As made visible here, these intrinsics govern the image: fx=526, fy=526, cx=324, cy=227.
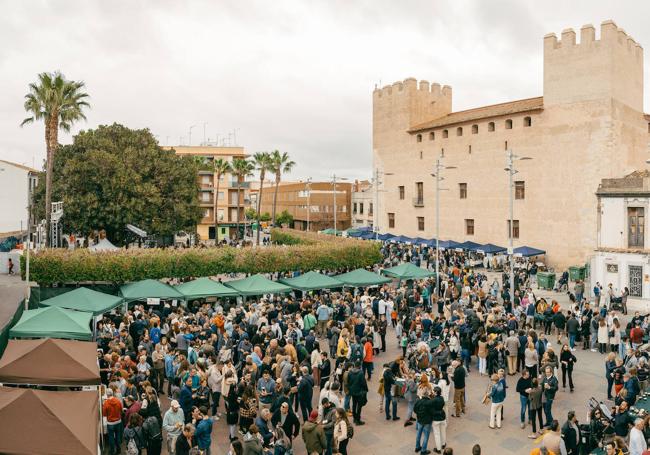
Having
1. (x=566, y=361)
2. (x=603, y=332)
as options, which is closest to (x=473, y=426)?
(x=566, y=361)

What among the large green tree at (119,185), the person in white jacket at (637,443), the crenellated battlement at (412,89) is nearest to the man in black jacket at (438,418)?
the person in white jacket at (637,443)

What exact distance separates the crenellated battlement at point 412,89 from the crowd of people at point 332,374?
128 feet

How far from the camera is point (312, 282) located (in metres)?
26.3

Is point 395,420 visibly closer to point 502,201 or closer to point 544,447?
point 544,447

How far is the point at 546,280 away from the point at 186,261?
23.1 meters

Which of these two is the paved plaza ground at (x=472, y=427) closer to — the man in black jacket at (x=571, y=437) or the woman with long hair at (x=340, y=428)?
the woman with long hair at (x=340, y=428)

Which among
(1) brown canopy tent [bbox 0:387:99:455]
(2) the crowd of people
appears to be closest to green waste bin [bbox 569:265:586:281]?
(2) the crowd of people

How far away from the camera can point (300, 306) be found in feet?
75.6

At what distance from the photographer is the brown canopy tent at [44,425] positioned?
8977 millimetres

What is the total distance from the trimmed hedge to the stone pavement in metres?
15.9

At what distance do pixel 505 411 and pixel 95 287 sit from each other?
21.6 m

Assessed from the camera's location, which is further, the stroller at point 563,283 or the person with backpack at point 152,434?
the stroller at point 563,283

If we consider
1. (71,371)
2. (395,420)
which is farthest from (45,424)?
(395,420)

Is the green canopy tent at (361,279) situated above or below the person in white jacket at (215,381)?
above
